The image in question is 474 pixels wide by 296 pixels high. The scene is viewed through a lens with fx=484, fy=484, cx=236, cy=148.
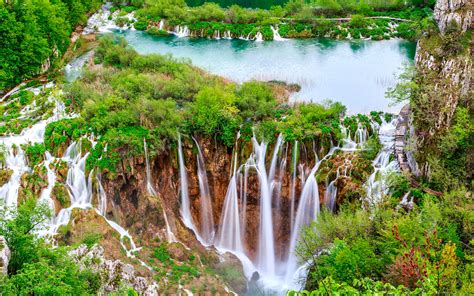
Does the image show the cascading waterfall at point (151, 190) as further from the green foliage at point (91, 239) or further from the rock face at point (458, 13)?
the rock face at point (458, 13)

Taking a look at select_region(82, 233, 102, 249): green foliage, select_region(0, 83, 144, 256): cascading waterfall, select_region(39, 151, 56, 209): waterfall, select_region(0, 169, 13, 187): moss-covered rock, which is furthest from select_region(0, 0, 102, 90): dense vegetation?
select_region(82, 233, 102, 249): green foliage

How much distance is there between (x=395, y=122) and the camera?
30297 millimetres

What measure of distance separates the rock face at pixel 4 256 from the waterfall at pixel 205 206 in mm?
13284

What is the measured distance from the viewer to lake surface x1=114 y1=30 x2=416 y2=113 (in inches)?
1443

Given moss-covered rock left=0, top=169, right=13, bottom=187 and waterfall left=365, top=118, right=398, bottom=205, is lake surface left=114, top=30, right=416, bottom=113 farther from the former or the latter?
moss-covered rock left=0, top=169, right=13, bottom=187

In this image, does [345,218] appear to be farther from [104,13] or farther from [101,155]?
[104,13]

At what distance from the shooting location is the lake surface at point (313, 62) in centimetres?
3666

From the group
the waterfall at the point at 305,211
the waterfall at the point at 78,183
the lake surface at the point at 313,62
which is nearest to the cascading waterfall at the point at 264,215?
the waterfall at the point at 305,211

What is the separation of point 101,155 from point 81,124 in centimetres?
305

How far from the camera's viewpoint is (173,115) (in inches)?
1141

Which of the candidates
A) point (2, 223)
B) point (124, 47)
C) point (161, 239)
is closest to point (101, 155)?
point (161, 239)

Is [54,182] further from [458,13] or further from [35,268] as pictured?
[458,13]

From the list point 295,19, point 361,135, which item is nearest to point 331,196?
point 361,135

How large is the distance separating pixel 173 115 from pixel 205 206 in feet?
19.1
